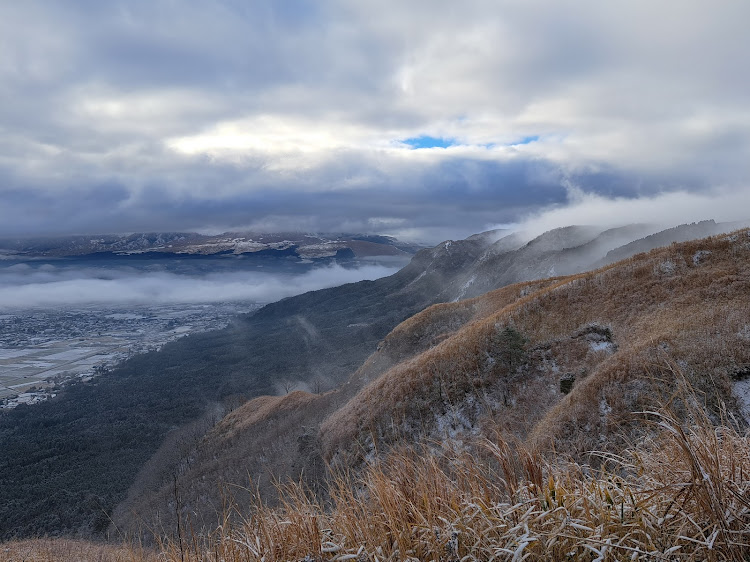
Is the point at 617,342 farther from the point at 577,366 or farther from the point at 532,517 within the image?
the point at 532,517

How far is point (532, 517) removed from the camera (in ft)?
12.1

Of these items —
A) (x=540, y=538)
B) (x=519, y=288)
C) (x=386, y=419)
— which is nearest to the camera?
(x=540, y=538)

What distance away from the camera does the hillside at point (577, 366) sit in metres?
16.7

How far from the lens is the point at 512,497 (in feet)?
13.8

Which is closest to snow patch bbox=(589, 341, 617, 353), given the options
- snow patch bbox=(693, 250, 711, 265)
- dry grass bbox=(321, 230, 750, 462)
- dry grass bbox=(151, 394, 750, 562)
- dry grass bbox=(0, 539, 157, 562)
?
dry grass bbox=(321, 230, 750, 462)

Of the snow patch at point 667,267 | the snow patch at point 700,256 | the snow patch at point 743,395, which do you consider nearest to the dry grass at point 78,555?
the snow patch at point 743,395

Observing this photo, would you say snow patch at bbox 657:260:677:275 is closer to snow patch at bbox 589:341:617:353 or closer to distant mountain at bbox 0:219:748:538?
distant mountain at bbox 0:219:748:538

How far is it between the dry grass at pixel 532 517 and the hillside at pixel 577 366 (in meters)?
4.88

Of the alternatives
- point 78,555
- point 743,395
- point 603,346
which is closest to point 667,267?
point 603,346

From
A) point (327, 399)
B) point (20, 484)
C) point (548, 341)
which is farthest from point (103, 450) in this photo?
point (548, 341)

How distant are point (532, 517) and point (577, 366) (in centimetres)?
2418

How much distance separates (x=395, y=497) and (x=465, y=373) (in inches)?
1109

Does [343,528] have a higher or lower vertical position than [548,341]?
higher

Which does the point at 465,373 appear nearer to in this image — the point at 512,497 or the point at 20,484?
the point at 512,497
